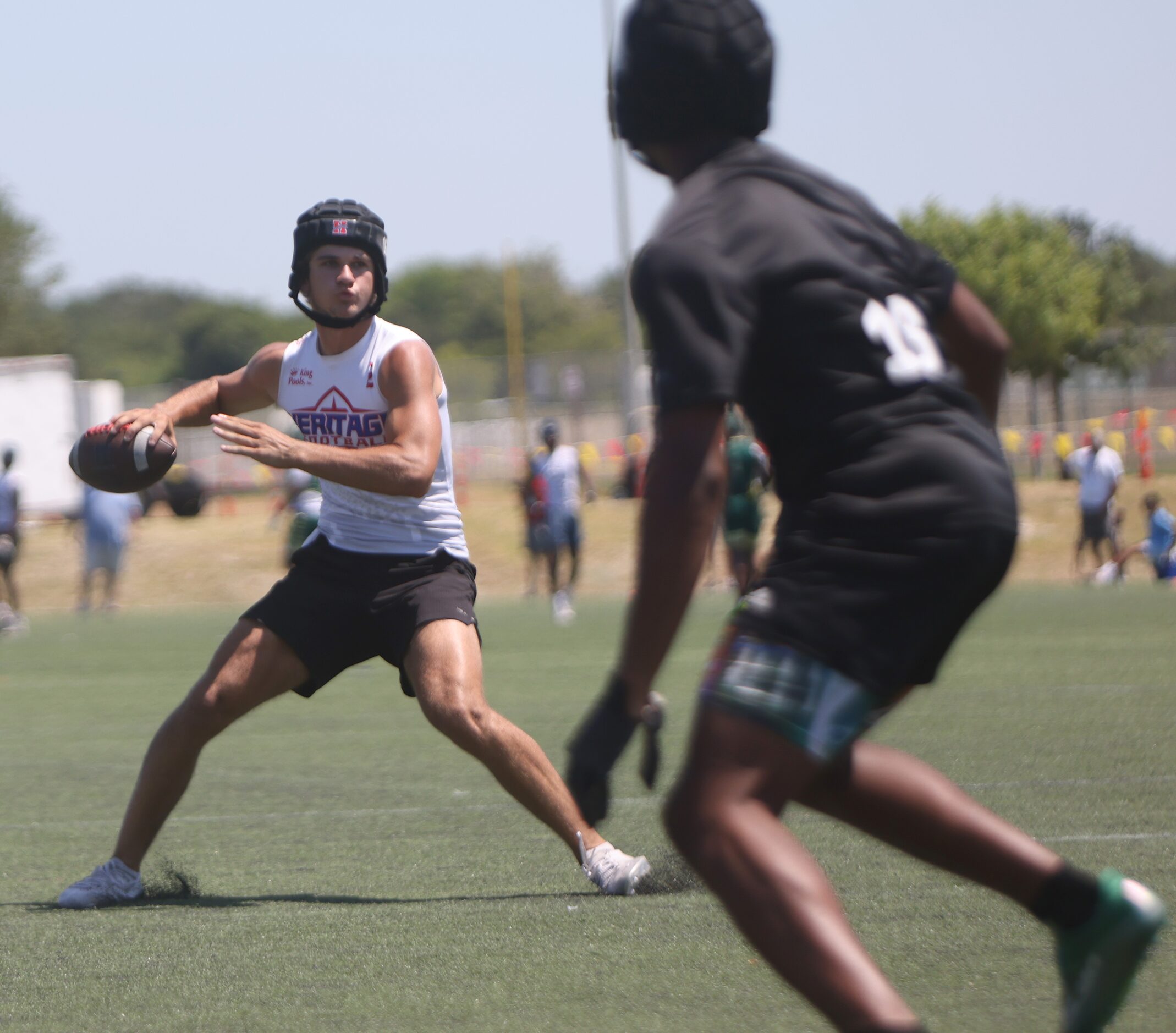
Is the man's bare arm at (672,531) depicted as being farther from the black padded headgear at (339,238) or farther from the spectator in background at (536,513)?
the spectator in background at (536,513)

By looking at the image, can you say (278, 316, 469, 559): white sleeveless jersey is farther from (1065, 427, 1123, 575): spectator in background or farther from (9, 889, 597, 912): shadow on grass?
(1065, 427, 1123, 575): spectator in background

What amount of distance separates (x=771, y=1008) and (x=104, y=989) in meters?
1.61

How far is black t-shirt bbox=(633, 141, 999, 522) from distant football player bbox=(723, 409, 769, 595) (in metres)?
14.6

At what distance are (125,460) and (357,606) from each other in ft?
2.69

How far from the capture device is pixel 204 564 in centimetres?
3095

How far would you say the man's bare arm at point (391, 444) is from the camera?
486cm

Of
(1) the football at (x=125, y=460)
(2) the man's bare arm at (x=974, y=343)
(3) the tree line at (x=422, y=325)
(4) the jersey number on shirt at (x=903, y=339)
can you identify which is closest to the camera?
(4) the jersey number on shirt at (x=903, y=339)

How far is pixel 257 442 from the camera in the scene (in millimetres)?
4812

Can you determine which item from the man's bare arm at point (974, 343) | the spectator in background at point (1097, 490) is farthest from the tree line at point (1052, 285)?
the man's bare arm at point (974, 343)

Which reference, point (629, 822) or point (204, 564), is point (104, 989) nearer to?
point (629, 822)

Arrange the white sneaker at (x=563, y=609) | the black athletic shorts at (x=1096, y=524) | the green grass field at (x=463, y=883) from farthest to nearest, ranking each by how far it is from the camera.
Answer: the black athletic shorts at (x=1096, y=524), the white sneaker at (x=563, y=609), the green grass field at (x=463, y=883)

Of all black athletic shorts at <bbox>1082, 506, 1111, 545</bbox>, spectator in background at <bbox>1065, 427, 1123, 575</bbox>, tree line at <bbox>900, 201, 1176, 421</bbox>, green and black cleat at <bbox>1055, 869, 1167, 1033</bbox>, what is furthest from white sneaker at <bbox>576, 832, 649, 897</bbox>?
tree line at <bbox>900, 201, 1176, 421</bbox>

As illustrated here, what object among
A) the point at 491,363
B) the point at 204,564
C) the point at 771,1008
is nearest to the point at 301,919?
the point at 771,1008

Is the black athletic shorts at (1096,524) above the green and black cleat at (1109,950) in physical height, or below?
below
